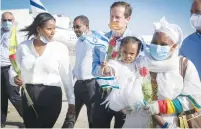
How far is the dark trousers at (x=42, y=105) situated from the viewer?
A: 133 inches

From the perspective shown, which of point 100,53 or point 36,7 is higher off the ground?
point 36,7

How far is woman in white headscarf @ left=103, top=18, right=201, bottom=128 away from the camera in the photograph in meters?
2.67

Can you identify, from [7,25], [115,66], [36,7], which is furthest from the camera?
[7,25]

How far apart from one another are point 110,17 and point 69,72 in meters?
0.61

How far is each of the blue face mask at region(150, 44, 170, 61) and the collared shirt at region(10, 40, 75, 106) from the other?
96cm

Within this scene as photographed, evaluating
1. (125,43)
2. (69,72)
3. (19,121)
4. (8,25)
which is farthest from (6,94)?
(125,43)

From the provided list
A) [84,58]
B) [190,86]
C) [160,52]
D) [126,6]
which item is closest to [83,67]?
[84,58]

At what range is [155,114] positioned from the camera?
8.81 ft

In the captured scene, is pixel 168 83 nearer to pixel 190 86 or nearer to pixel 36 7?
pixel 190 86

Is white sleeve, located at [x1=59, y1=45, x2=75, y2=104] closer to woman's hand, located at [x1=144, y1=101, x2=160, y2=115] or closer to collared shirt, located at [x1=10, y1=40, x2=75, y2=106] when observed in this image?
collared shirt, located at [x1=10, y1=40, x2=75, y2=106]

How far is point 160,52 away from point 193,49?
4.07 feet

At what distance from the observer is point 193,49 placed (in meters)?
3.83

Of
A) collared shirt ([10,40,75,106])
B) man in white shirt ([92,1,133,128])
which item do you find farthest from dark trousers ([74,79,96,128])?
collared shirt ([10,40,75,106])

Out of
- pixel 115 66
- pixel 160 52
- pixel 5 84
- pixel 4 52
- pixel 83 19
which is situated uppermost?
pixel 83 19
